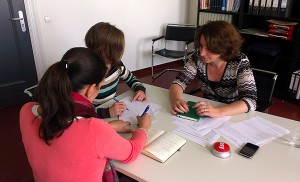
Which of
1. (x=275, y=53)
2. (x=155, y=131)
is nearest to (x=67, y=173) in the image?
(x=155, y=131)

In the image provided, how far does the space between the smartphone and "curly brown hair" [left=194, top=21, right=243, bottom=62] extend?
68 cm

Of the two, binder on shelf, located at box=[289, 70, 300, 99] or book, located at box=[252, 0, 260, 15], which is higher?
book, located at box=[252, 0, 260, 15]

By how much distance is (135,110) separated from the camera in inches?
58.3

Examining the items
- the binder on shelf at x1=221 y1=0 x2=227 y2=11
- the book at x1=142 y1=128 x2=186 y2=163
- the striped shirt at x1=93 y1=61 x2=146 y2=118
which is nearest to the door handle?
the striped shirt at x1=93 y1=61 x2=146 y2=118

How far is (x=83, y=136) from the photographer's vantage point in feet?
2.80

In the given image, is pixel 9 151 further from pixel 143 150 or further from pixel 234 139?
pixel 234 139

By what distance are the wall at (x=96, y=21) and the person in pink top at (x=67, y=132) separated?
2.37 metres

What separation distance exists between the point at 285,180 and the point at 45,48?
295 cm

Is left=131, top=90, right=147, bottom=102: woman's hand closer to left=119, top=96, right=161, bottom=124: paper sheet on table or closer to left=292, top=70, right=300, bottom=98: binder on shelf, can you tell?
left=119, top=96, right=161, bottom=124: paper sheet on table

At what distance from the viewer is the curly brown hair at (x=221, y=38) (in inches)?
62.9

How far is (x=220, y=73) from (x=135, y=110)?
65 centimetres

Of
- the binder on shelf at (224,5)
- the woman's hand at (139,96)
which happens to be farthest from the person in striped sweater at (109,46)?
the binder on shelf at (224,5)

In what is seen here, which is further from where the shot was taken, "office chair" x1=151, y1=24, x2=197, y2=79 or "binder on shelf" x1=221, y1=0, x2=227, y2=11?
"office chair" x1=151, y1=24, x2=197, y2=79

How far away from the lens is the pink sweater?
2.80 ft
